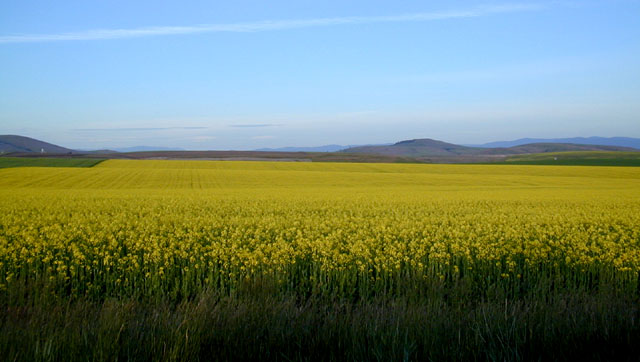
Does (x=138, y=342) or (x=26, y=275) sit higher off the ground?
(x=138, y=342)

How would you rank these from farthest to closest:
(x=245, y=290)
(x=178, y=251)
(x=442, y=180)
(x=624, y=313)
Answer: (x=442, y=180)
(x=178, y=251)
(x=245, y=290)
(x=624, y=313)

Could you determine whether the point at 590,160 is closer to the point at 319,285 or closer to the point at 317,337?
the point at 319,285

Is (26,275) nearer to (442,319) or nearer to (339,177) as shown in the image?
(442,319)

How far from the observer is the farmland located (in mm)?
3861

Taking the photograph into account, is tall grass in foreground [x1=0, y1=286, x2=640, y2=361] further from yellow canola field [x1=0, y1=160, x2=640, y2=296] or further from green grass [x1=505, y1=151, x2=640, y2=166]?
green grass [x1=505, y1=151, x2=640, y2=166]

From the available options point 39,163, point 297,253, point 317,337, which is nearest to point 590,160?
point 39,163

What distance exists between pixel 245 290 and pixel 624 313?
4589 millimetres

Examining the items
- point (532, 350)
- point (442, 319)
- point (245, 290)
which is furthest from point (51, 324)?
point (532, 350)

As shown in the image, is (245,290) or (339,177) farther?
(339,177)

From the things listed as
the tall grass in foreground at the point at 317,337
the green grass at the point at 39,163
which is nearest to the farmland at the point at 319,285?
the tall grass in foreground at the point at 317,337

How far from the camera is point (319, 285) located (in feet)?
24.1

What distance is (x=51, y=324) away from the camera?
4.12m

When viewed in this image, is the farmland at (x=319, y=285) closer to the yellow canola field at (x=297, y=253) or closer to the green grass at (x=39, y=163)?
the yellow canola field at (x=297, y=253)

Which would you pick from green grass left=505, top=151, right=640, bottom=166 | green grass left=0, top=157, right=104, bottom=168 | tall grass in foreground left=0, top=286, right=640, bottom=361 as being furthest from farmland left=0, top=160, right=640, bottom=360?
green grass left=505, top=151, right=640, bottom=166
